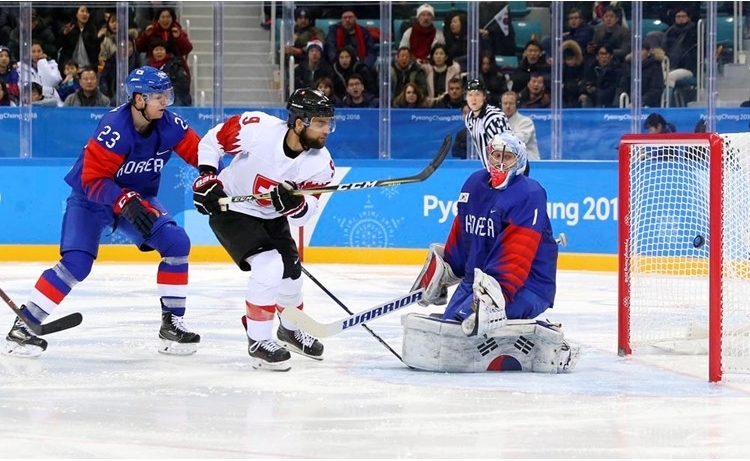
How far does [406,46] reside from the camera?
8578 mm

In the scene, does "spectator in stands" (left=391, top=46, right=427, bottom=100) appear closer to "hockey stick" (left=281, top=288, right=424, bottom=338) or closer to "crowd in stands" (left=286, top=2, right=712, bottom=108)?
"crowd in stands" (left=286, top=2, right=712, bottom=108)

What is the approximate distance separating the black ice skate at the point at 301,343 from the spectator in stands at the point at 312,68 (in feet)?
13.4

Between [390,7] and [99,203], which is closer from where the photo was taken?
[99,203]

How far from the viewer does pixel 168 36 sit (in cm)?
861

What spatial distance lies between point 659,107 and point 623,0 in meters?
0.73

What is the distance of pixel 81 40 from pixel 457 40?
2.41 m

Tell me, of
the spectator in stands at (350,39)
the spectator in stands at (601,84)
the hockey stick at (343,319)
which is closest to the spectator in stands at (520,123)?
the spectator in stands at (601,84)

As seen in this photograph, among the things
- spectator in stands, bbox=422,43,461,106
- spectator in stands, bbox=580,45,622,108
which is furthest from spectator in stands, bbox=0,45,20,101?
spectator in stands, bbox=580,45,622,108

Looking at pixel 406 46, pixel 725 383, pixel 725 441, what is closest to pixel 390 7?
pixel 406 46

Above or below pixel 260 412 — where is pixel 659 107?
above

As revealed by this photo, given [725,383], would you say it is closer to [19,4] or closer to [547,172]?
[547,172]

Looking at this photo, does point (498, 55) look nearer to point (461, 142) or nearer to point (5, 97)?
point (461, 142)

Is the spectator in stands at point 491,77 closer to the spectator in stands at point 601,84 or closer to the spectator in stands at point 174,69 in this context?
the spectator in stands at point 601,84

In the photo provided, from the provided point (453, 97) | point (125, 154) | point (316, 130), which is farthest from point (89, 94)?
point (316, 130)
